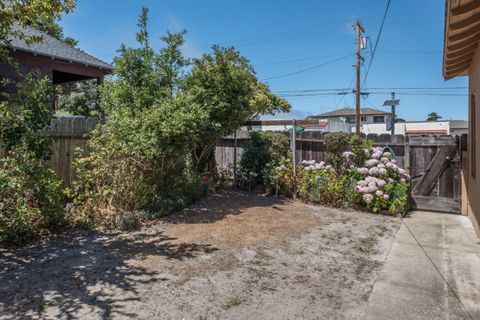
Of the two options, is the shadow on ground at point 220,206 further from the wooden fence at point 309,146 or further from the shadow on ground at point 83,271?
the wooden fence at point 309,146

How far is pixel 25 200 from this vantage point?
4.70 m

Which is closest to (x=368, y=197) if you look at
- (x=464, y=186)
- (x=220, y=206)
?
(x=464, y=186)

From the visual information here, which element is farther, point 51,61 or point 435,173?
point 51,61

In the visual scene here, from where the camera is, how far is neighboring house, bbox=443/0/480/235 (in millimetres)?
4172

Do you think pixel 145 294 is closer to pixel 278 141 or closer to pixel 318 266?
pixel 318 266

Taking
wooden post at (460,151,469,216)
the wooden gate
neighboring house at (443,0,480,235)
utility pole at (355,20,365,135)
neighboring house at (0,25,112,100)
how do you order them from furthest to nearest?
1. utility pole at (355,20,365,135)
2. neighboring house at (0,25,112,100)
3. the wooden gate
4. wooden post at (460,151,469,216)
5. neighboring house at (443,0,480,235)

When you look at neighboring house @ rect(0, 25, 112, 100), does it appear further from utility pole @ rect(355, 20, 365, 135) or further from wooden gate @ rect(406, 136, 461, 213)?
utility pole @ rect(355, 20, 365, 135)

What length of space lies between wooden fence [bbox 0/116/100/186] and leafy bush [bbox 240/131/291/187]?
389 centimetres

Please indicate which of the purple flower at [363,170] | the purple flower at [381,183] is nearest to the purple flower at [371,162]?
the purple flower at [363,170]

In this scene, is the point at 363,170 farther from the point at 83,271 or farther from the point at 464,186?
the point at 83,271

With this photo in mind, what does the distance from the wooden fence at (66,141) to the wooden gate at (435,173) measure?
22.2ft

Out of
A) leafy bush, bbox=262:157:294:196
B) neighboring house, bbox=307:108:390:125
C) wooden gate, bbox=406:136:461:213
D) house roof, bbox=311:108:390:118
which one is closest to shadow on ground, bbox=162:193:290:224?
leafy bush, bbox=262:157:294:196

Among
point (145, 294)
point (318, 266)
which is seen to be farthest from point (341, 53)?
point (145, 294)

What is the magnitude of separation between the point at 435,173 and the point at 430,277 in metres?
4.30
